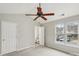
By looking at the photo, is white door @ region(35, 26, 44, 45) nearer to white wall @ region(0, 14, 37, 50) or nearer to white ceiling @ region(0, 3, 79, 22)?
white wall @ region(0, 14, 37, 50)

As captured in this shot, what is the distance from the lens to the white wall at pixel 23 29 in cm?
501

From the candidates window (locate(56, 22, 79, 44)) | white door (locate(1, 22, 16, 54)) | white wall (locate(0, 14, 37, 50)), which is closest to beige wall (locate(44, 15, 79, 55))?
window (locate(56, 22, 79, 44))

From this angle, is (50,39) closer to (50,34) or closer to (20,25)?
(50,34)

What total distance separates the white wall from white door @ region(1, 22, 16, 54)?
0.29m

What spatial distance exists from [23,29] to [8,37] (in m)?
1.19

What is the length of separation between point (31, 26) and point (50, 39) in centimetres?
167

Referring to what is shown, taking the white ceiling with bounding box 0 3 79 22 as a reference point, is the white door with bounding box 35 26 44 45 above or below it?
below

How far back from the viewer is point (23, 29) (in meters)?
5.57

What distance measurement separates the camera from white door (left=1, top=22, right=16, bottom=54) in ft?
14.4

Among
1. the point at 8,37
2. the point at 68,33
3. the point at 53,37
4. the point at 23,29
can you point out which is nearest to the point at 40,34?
the point at 53,37

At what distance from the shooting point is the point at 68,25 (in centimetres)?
498

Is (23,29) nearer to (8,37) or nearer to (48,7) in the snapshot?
(8,37)

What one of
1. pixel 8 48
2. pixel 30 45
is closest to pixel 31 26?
pixel 30 45

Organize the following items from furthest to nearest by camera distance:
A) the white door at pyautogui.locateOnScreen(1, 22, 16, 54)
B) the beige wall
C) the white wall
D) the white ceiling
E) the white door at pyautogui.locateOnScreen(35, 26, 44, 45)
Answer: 1. the white door at pyautogui.locateOnScreen(35, 26, 44, 45)
2. the white wall
3. the beige wall
4. the white door at pyautogui.locateOnScreen(1, 22, 16, 54)
5. the white ceiling
